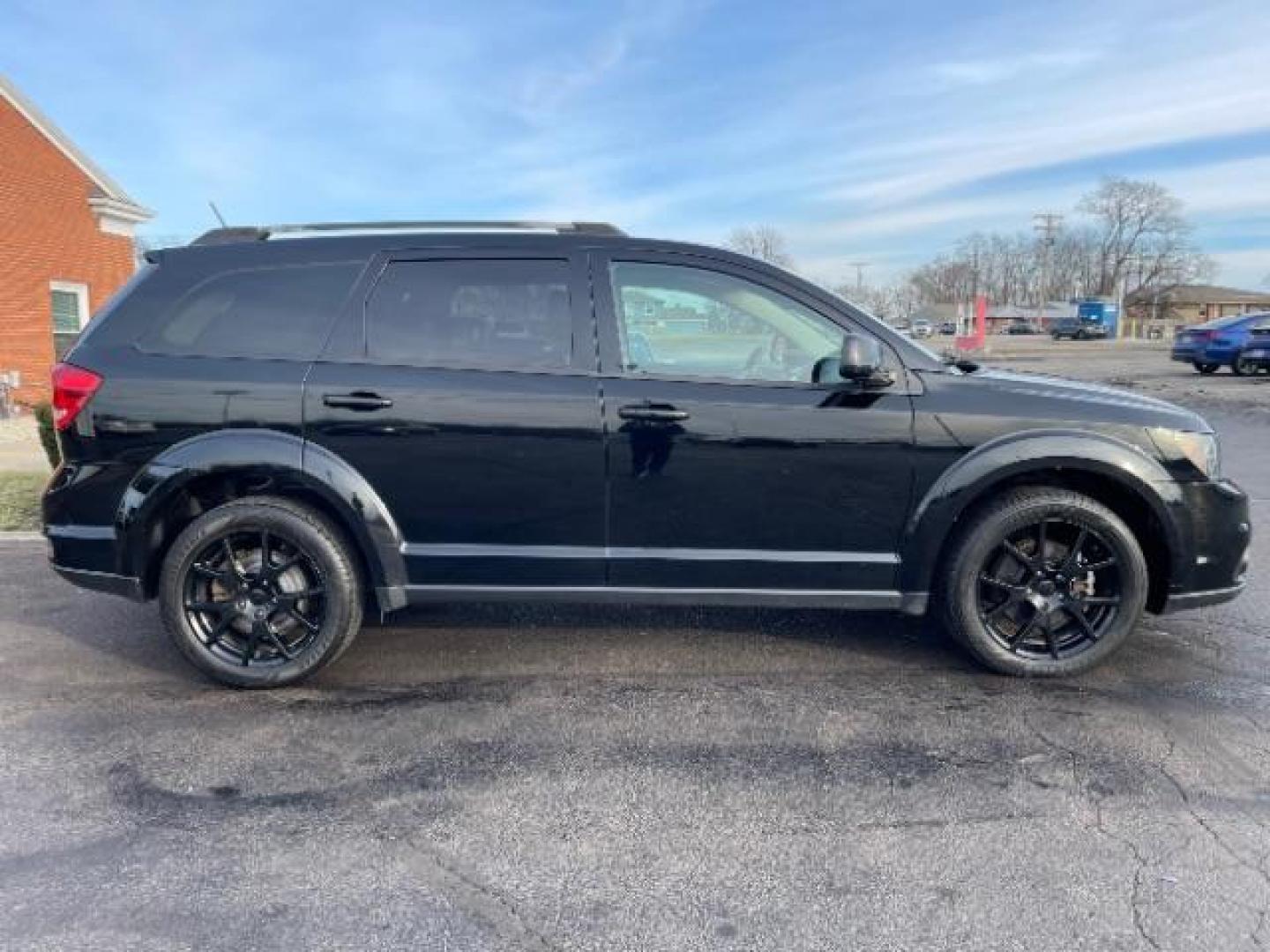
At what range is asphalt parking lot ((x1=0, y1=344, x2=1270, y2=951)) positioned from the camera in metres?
2.32

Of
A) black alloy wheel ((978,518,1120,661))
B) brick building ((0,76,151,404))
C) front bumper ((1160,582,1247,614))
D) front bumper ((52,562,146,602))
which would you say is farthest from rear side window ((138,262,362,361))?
brick building ((0,76,151,404))

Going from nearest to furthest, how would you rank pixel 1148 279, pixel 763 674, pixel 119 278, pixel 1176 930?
pixel 1176 930, pixel 763 674, pixel 119 278, pixel 1148 279

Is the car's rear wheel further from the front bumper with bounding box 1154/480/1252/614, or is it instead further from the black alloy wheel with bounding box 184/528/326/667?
the black alloy wheel with bounding box 184/528/326/667

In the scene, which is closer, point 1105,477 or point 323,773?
point 323,773

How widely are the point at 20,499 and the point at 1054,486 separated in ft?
25.9

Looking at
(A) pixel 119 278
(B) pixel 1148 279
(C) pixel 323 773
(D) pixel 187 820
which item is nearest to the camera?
(D) pixel 187 820

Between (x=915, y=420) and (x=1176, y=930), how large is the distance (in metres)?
1.95

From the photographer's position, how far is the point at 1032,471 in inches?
142

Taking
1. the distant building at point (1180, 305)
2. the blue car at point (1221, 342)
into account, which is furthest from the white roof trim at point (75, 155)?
the distant building at point (1180, 305)

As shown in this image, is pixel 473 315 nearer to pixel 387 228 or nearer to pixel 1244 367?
pixel 387 228

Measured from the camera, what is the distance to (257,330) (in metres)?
3.68

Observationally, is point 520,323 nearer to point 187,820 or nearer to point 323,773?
point 323,773

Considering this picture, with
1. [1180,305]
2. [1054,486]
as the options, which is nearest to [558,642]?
[1054,486]

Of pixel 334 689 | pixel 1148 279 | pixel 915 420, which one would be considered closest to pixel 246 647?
pixel 334 689
